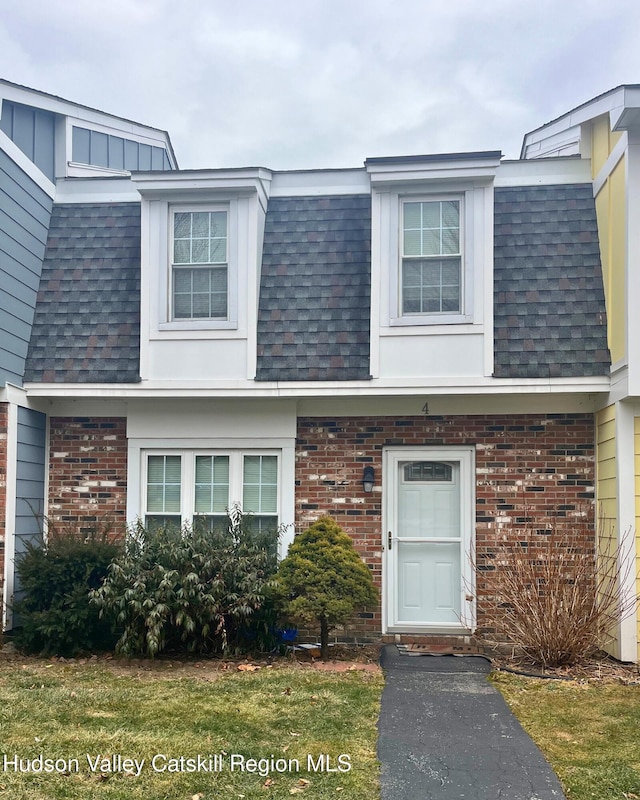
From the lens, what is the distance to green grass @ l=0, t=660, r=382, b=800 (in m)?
4.62

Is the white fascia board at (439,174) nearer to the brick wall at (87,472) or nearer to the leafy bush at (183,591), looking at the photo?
the brick wall at (87,472)

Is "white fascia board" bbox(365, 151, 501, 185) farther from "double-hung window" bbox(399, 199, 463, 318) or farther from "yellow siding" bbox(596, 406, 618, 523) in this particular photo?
"yellow siding" bbox(596, 406, 618, 523)

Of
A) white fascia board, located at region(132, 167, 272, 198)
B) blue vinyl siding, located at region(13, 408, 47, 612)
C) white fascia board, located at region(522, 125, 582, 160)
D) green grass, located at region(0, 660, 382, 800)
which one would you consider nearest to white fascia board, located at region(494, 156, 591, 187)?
white fascia board, located at region(522, 125, 582, 160)

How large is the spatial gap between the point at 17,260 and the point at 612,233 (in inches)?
252

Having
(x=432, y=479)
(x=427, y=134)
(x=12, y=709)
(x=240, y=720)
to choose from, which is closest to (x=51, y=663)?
(x=12, y=709)

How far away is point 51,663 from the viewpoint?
7711 mm

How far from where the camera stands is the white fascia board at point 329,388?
820 centimetres

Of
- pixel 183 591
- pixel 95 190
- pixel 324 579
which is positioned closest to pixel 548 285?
pixel 324 579

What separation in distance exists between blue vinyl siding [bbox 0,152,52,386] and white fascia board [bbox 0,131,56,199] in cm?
5

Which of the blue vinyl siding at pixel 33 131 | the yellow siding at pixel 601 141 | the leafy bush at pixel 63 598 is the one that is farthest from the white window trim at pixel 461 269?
the blue vinyl siding at pixel 33 131

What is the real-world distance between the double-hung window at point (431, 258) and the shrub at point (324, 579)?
8.48 ft

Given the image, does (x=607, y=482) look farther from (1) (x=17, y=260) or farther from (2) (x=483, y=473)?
(1) (x=17, y=260)

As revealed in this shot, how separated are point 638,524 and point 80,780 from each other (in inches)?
219

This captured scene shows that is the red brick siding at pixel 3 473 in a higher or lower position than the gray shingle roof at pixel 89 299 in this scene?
lower
